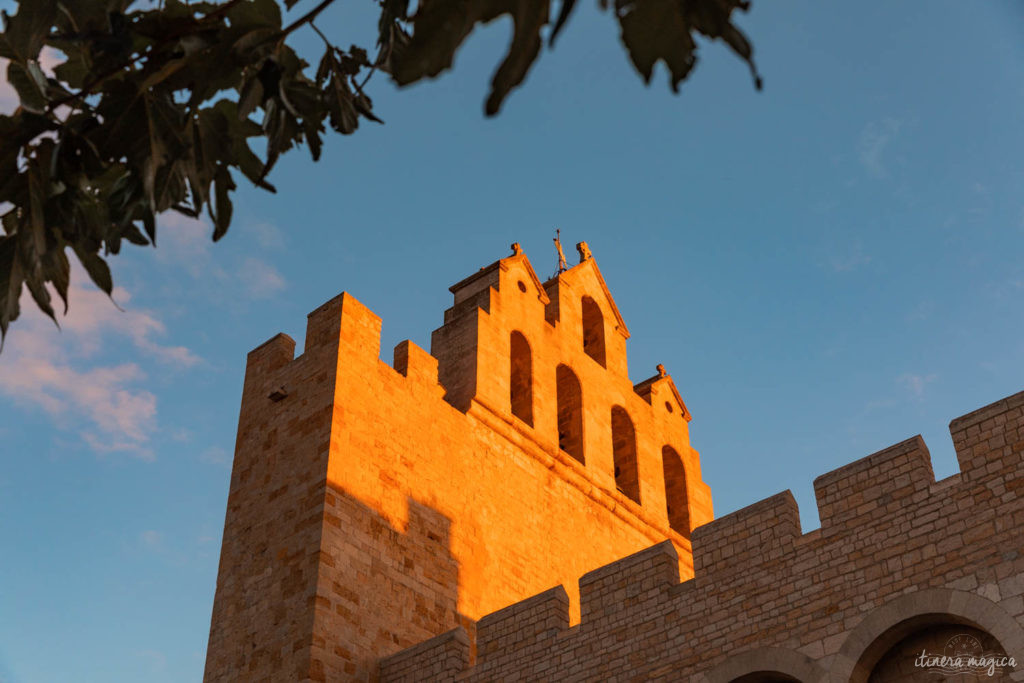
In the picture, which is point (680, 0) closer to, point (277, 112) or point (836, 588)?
point (277, 112)

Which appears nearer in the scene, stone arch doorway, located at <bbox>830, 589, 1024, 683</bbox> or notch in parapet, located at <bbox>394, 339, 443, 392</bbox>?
→ stone arch doorway, located at <bbox>830, 589, 1024, 683</bbox>

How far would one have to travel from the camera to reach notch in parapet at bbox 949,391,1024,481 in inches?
327

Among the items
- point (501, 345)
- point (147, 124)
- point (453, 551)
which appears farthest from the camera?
point (501, 345)

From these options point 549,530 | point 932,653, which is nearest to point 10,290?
point 932,653

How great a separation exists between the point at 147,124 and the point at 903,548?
23.7 feet

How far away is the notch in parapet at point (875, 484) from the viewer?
28.6ft

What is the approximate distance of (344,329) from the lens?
13391 mm

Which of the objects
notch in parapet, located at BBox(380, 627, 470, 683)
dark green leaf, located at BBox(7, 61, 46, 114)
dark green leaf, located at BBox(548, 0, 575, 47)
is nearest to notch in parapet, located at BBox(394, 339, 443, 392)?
notch in parapet, located at BBox(380, 627, 470, 683)

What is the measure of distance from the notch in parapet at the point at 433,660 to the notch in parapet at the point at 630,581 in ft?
5.17

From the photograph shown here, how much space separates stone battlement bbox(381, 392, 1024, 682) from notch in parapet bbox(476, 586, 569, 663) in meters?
0.06

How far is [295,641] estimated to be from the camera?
11.1 m

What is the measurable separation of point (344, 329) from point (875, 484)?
273 inches

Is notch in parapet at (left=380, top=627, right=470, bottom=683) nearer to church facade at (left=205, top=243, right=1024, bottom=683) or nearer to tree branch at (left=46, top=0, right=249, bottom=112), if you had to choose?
church facade at (left=205, top=243, right=1024, bottom=683)

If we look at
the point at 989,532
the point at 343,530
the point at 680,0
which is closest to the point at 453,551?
the point at 343,530
